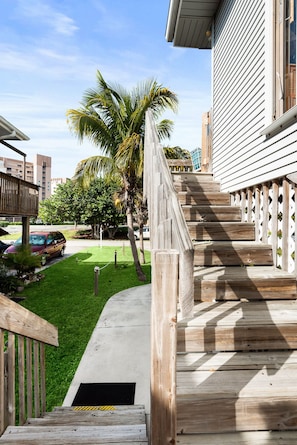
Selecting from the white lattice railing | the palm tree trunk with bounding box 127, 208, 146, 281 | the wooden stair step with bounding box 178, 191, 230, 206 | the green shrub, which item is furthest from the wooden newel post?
the palm tree trunk with bounding box 127, 208, 146, 281

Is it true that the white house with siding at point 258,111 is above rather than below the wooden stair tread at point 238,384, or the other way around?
above

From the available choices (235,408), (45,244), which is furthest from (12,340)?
(45,244)

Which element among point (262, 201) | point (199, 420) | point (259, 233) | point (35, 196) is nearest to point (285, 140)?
point (262, 201)

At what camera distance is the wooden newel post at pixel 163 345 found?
1160mm

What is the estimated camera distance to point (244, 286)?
8.70 feet

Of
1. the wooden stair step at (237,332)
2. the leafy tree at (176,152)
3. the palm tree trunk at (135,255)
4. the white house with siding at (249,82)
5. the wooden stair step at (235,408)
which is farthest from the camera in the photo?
the leafy tree at (176,152)

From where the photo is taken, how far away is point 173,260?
45.5 inches

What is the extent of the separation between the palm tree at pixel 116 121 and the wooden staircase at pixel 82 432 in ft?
23.5

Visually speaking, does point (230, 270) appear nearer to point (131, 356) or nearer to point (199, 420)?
point (199, 420)

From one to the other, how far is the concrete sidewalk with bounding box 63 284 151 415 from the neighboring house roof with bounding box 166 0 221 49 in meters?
6.45

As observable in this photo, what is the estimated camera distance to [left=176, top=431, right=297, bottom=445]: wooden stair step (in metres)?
1.54

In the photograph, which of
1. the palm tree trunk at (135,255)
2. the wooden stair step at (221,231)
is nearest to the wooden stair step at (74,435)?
the wooden stair step at (221,231)

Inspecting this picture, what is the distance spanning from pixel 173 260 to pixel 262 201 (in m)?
2.91

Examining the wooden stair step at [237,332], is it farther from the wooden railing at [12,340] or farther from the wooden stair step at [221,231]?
the wooden stair step at [221,231]
